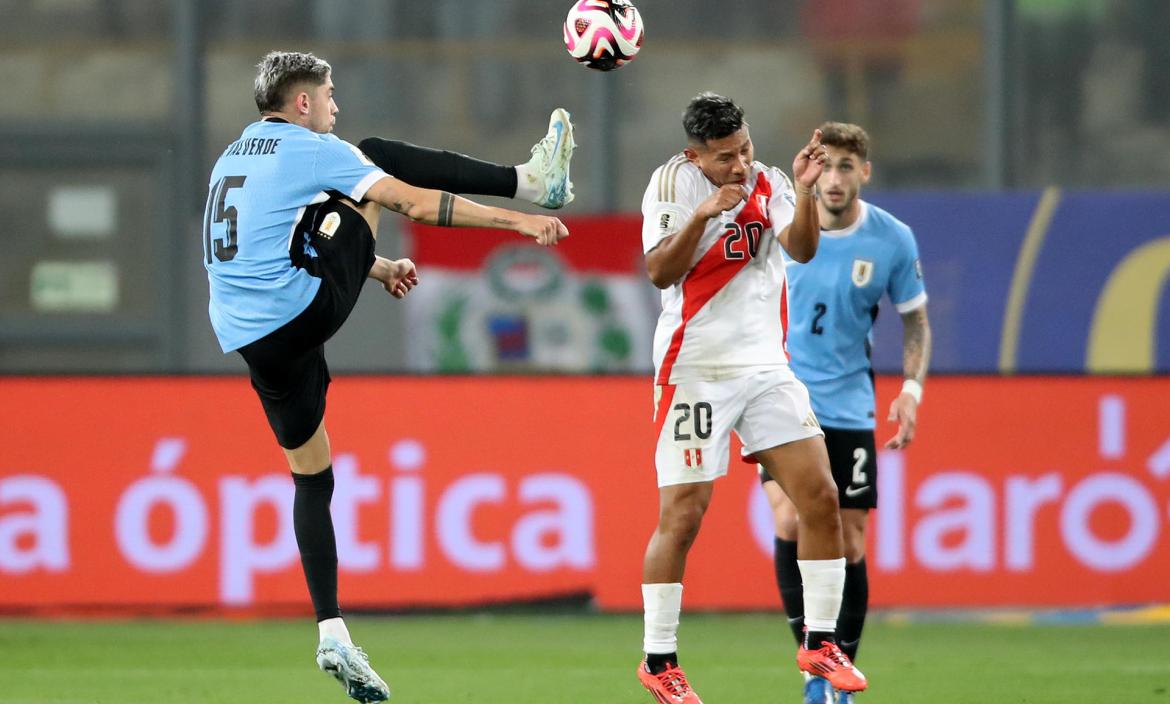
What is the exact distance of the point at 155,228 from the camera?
14094 mm

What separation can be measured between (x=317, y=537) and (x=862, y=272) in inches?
90.7

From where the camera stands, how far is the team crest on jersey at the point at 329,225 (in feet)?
19.9


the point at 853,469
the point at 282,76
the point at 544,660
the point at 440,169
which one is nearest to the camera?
the point at 440,169

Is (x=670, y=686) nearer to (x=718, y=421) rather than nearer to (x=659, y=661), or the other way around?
(x=659, y=661)

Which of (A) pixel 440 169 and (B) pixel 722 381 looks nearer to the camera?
(A) pixel 440 169

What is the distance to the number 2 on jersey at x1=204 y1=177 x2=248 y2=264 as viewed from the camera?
19.8 feet

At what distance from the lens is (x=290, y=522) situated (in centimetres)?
985

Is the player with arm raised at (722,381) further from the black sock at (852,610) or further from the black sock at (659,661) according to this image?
the black sock at (852,610)

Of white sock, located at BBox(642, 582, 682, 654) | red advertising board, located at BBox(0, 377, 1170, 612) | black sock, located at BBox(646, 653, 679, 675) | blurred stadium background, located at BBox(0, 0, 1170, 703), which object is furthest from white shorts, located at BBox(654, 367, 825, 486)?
red advertising board, located at BBox(0, 377, 1170, 612)

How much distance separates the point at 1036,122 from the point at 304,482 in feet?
29.4

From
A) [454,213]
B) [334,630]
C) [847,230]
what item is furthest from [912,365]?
[334,630]

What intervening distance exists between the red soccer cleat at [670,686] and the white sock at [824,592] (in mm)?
493

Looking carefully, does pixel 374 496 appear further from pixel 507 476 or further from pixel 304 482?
pixel 304 482

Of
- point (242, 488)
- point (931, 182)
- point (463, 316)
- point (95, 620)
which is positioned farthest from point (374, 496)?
point (931, 182)
